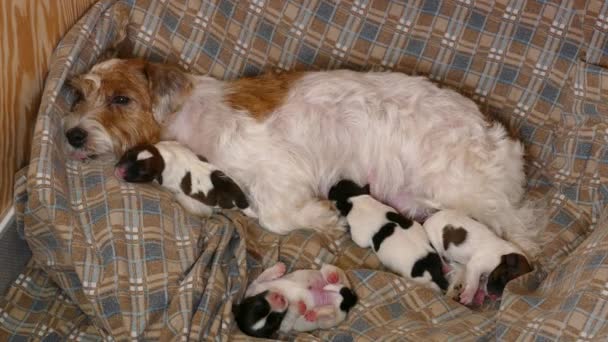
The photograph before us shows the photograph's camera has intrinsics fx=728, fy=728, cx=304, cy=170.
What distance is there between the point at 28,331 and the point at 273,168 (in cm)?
128

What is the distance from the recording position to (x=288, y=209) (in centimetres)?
343

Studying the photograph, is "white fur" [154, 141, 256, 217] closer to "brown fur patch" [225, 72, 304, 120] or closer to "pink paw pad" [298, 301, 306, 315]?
"brown fur patch" [225, 72, 304, 120]

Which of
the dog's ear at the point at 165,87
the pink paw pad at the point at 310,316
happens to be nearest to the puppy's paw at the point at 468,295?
the pink paw pad at the point at 310,316

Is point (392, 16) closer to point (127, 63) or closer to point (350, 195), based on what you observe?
point (350, 195)

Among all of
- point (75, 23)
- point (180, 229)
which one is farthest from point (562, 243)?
point (75, 23)

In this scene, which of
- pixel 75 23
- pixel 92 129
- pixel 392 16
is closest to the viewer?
pixel 92 129

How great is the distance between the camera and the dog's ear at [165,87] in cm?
340

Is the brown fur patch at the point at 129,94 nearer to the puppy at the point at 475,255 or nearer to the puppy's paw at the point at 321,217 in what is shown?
the puppy's paw at the point at 321,217

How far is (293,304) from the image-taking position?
2.94 meters

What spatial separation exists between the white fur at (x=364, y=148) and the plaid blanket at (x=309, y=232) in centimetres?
21

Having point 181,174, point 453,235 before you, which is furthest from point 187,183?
point 453,235

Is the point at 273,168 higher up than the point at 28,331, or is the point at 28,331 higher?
the point at 273,168

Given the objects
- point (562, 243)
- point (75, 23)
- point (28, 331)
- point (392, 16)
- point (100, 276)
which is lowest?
point (28, 331)

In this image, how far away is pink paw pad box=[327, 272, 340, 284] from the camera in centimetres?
311
